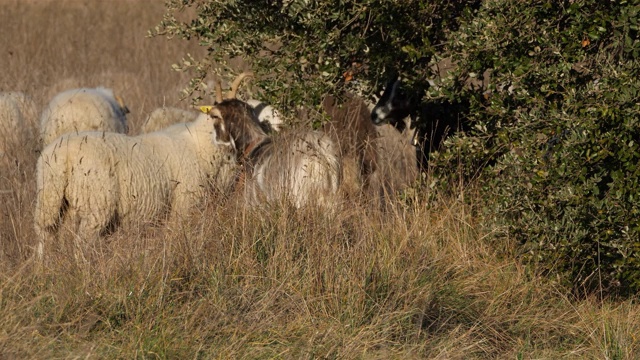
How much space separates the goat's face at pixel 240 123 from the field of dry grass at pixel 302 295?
167 centimetres

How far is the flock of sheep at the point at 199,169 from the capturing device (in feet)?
22.7

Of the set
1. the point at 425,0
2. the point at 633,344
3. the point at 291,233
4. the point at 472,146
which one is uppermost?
the point at 425,0

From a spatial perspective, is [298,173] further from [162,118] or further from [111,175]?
[162,118]

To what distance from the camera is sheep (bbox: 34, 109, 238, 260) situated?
282 inches

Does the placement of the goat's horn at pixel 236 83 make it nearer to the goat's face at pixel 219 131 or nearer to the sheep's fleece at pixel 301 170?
the goat's face at pixel 219 131

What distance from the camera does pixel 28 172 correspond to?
8844 millimetres

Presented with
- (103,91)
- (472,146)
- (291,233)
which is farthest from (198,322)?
(103,91)

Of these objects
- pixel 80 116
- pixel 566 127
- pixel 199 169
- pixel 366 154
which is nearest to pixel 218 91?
pixel 199 169

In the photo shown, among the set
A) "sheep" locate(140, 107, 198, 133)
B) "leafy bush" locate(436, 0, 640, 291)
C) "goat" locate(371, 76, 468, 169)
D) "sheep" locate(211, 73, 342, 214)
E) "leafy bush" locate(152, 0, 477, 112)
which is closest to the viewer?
"leafy bush" locate(436, 0, 640, 291)

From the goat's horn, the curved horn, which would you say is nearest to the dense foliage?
the goat's horn

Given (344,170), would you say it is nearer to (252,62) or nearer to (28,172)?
(252,62)

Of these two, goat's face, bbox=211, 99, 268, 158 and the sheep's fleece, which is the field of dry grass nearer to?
the sheep's fleece

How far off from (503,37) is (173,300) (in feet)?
8.34

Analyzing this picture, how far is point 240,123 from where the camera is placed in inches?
323
